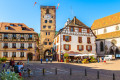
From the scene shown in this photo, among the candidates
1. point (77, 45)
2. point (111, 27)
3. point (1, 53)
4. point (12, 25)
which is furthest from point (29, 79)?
point (111, 27)

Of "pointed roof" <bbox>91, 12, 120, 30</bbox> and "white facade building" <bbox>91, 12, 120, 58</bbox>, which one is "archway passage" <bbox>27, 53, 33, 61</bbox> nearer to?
"white facade building" <bbox>91, 12, 120, 58</bbox>

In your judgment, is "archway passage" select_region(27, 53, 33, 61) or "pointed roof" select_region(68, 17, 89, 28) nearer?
"pointed roof" select_region(68, 17, 89, 28)

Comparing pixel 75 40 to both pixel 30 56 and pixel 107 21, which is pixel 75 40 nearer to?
pixel 30 56

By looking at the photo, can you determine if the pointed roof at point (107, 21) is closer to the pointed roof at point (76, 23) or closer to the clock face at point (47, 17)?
the pointed roof at point (76, 23)

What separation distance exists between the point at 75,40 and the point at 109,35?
16.1 meters

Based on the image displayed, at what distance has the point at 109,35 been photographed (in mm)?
46875

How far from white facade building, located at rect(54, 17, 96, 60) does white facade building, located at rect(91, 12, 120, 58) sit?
891cm

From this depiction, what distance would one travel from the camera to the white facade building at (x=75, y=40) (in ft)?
118

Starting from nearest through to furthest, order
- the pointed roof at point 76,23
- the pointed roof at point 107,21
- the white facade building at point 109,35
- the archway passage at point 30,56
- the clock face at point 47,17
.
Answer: the pointed roof at point 76,23 → the archway passage at point 30,56 → the white facade building at point 109,35 → the clock face at point 47,17 → the pointed roof at point 107,21

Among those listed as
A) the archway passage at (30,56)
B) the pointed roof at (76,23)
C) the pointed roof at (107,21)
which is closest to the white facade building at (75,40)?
the pointed roof at (76,23)

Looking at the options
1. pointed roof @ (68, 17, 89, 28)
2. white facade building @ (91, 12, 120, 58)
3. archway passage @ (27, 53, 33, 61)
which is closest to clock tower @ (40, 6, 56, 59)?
archway passage @ (27, 53, 33, 61)

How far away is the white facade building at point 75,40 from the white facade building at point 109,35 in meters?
8.91

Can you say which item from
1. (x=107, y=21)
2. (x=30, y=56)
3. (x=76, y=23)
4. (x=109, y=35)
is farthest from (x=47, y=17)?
(x=107, y=21)

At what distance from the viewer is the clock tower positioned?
155 feet
